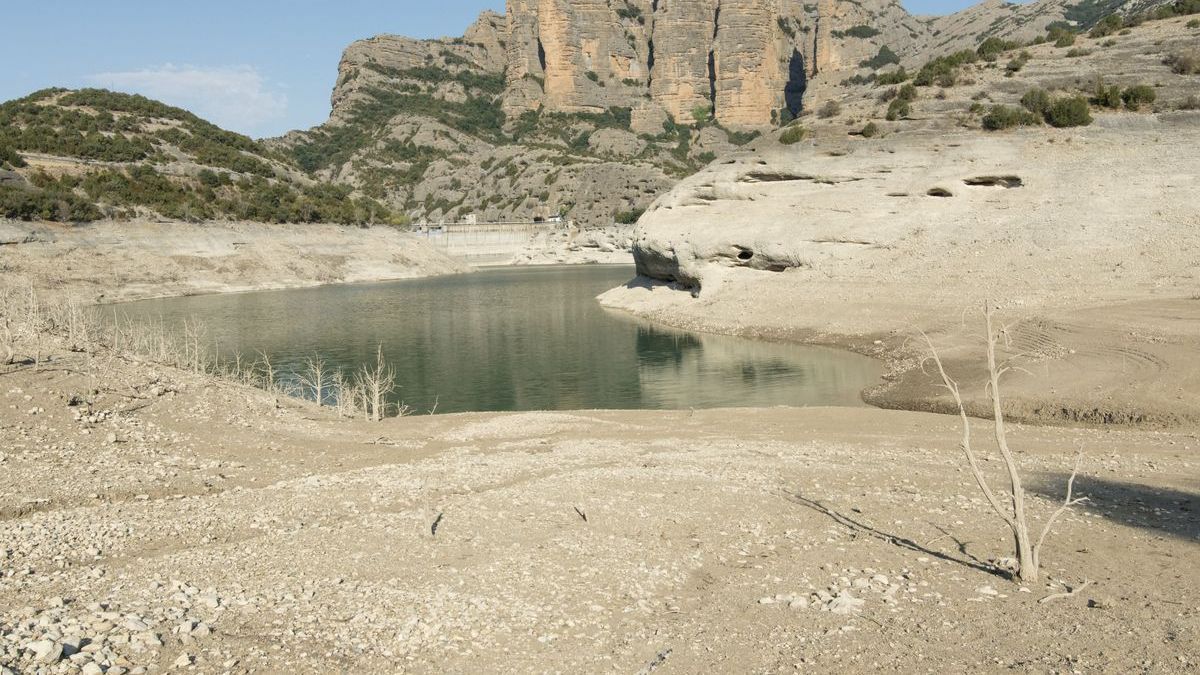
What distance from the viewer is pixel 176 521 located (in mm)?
9461

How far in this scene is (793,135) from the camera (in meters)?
45.9

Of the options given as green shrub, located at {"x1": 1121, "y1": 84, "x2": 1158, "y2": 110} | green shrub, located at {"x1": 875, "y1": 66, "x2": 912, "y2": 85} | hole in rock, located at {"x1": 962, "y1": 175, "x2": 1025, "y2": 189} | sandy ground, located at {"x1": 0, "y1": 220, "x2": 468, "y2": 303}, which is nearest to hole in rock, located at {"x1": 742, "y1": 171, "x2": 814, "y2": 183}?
hole in rock, located at {"x1": 962, "y1": 175, "x2": 1025, "y2": 189}

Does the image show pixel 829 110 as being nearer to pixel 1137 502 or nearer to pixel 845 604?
pixel 1137 502

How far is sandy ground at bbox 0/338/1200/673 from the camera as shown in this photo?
20.2 feet

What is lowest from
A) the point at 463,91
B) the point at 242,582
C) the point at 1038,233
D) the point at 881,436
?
the point at 881,436

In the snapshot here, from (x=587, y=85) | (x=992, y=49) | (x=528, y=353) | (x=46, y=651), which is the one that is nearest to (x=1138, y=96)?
(x=992, y=49)

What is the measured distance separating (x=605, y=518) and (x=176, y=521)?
16.8 feet

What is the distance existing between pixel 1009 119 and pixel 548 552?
130 feet

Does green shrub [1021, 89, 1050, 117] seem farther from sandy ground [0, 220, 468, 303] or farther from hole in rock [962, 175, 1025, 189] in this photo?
sandy ground [0, 220, 468, 303]

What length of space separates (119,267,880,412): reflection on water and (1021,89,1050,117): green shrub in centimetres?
1993

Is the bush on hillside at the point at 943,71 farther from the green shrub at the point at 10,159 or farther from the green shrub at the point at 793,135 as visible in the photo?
the green shrub at the point at 10,159

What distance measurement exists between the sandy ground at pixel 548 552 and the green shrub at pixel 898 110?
32.4m

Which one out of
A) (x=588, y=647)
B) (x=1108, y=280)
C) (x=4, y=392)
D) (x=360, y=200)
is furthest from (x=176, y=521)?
(x=360, y=200)

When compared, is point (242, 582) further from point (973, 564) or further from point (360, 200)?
point (360, 200)
